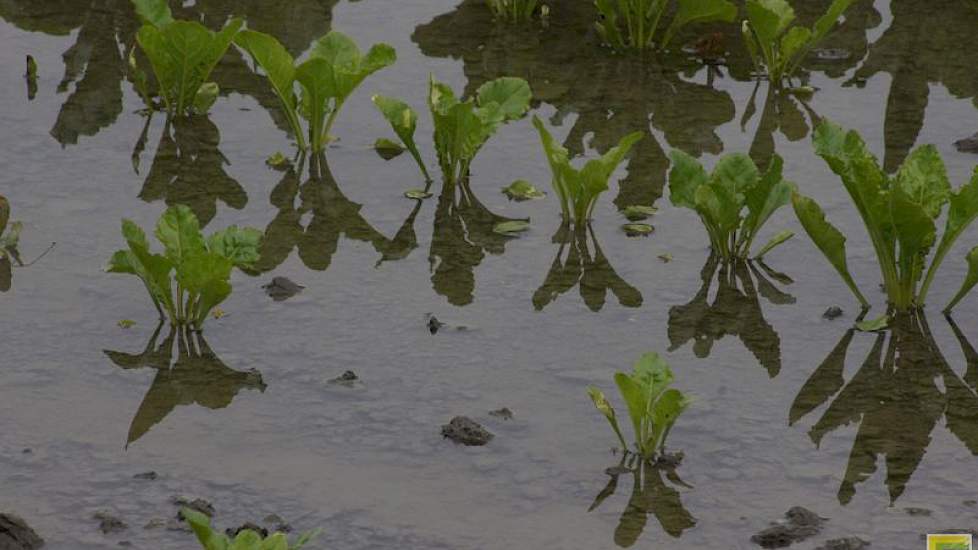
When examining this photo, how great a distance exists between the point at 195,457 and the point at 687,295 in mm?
1840

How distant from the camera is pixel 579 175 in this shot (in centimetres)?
557

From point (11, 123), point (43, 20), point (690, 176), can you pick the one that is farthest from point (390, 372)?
point (43, 20)

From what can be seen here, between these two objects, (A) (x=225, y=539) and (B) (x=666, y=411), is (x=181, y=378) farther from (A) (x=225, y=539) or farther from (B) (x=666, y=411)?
(B) (x=666, y=411)

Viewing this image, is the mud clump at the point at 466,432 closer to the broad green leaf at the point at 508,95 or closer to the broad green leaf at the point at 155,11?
the broad green leaf at the point at 508,95

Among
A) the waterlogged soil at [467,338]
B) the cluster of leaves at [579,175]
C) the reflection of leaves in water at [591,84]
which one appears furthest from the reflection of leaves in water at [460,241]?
the reflection of leaves in water at [591,84]

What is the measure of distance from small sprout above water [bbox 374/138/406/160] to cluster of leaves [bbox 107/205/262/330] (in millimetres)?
1531

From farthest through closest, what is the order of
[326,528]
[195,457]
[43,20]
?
[43,20], [195,457], [326,528]

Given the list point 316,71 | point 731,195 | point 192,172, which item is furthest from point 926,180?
point 192,172

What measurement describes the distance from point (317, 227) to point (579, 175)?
1.01m

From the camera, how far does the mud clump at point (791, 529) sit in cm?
388

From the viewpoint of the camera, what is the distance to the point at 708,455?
4.29 meters

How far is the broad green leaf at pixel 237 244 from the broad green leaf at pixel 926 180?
2062 millimetres

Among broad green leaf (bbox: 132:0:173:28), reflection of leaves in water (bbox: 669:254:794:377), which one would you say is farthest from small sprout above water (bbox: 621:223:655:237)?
broad green leaf (bbox: 132:0:173:28)

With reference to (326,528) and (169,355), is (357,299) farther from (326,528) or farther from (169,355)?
(326,528)
